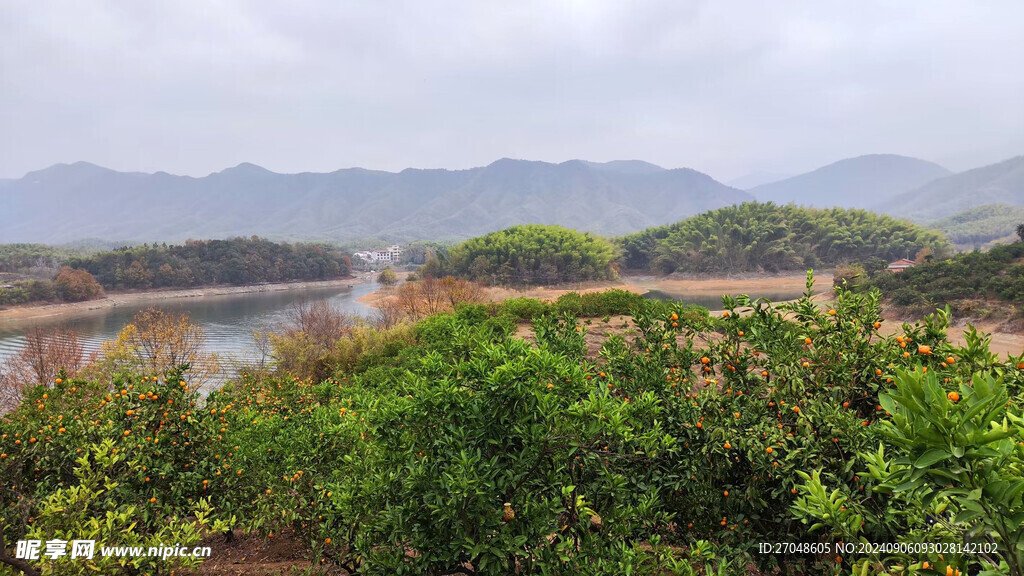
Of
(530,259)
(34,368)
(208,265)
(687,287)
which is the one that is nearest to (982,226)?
(687,287)

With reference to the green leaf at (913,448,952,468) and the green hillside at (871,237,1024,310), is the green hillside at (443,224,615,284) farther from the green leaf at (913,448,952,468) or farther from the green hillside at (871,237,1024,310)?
the green leaf at (913,448,952,468)

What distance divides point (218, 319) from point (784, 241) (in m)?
71.4

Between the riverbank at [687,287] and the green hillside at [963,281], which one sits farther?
the riverbank at [687,287]

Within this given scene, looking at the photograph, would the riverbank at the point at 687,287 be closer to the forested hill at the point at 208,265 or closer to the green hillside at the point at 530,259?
the green hillside at the point at 530,259

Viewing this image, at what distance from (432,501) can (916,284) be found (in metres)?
36.8

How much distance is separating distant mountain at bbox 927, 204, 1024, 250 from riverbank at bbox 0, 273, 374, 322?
113 m

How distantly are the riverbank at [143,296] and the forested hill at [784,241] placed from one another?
54.9 m

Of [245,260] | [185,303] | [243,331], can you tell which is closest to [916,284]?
[243,331]

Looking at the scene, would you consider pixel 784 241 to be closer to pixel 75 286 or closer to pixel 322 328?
pixel 322 328

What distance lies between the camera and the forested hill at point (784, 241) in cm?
6181

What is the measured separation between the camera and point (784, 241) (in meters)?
64.1

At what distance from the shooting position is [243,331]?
40.7 metres

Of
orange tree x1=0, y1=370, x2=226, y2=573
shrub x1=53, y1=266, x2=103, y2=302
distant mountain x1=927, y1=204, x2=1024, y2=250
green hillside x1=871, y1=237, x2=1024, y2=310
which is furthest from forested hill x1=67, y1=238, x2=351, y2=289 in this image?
distant mountain x1=927, y1=204, x2=1024, y2=250

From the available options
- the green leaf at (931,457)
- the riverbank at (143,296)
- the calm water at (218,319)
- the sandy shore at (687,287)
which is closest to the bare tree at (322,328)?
the calm water at (218,319)
